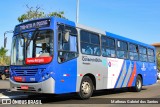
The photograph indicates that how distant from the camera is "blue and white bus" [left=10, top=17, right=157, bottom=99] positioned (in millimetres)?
12266

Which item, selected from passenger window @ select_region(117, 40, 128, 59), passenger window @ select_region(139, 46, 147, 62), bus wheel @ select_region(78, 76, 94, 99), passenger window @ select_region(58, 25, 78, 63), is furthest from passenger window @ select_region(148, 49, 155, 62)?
passenger window @ select_region(58, 25, 78, 63)

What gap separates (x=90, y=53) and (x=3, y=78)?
24343mm

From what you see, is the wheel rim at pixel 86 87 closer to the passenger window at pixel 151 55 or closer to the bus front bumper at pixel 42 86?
the bus front bumper at pixel 42 86

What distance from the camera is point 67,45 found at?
12977mm

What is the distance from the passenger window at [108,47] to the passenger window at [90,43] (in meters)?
0.55

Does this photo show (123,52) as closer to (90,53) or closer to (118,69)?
(118,69)

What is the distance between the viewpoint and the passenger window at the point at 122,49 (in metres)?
17.6

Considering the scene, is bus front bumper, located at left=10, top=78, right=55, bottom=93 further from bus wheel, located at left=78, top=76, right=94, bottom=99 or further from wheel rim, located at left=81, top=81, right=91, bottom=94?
wheel rim, located at left=81, top=81, right=91, bottom=94

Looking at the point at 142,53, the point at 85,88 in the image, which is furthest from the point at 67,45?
the point at 142,53

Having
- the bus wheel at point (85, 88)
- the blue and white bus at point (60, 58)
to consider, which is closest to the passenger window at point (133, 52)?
the blue and white bus at point (60, 58)

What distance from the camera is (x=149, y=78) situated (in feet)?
72.8

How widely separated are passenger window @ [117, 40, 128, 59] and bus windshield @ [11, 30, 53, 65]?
6.01m

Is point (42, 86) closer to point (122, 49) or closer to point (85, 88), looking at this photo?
point (85, 88)

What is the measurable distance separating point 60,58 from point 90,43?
8.49ft
